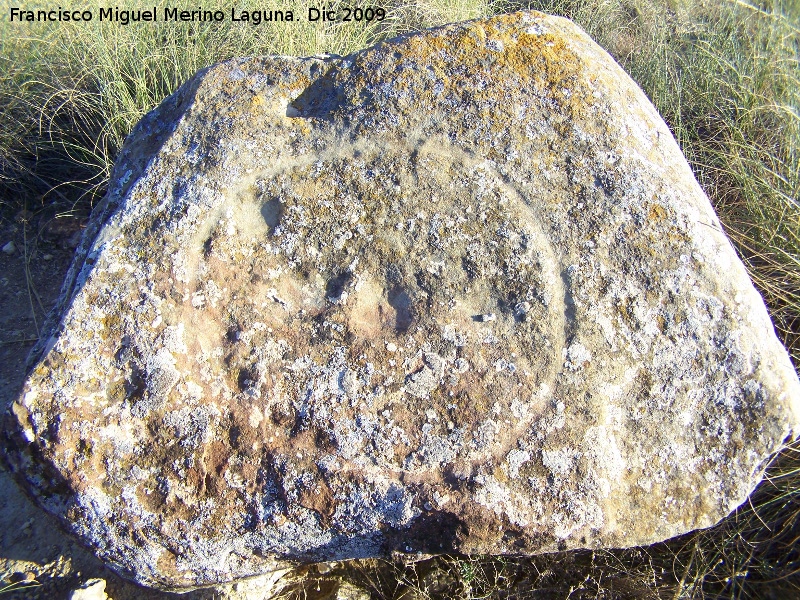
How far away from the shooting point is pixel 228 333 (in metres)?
1.33

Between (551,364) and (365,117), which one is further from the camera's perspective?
(365,117)

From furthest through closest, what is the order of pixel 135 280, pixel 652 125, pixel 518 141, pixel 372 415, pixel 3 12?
pixel 3 12 → pixel 652 125 → pixel 518 141 → pixel 135 280 → pixel 372 415

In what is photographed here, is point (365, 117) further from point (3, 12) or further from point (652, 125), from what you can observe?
point (3, 12)

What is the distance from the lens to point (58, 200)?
298cm

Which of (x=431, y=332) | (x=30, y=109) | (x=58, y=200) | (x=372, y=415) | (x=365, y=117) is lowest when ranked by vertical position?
(x=58, y=200)

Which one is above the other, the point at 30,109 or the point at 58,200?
the point at 30,109

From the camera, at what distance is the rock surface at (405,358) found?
48.8 inches

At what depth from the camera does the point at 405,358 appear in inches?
50.7

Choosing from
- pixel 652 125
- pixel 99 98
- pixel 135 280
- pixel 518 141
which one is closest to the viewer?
pixel 135 280

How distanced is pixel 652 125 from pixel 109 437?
160 cm

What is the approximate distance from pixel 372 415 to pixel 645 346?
64 centimetres

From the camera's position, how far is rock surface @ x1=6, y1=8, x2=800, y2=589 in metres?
1.24

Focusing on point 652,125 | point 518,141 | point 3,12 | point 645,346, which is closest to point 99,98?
point 3,12

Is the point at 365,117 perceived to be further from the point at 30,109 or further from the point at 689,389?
the point at 30,109
